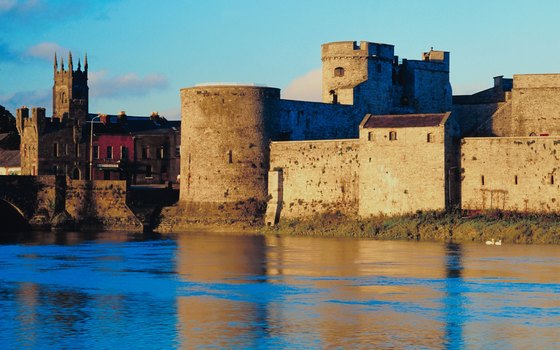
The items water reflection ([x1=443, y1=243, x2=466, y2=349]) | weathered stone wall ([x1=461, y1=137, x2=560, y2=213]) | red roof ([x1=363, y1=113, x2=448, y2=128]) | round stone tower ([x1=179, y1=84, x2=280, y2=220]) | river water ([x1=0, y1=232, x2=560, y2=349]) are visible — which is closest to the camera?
water reflection ([x1=443, y1=243, x2=466, y2=349])

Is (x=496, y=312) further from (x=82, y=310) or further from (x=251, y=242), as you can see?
(x=251, y=242)

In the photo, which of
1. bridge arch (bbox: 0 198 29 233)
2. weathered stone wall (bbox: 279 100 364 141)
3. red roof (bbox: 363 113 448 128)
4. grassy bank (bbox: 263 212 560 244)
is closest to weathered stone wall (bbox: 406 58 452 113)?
weathered stone wall (bbox: 279 100 364 141)

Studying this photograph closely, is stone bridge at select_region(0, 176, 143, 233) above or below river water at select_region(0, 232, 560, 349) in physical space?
above

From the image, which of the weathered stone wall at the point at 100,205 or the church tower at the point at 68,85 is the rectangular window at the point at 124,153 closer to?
the weathered stone wall at the point at 100,205

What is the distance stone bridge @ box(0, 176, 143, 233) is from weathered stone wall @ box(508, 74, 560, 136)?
78.6 ft

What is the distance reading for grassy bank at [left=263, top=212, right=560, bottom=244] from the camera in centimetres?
6091

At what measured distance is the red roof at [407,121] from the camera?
216 ft

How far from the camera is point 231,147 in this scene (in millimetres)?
71938

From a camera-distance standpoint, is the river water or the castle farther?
the castle

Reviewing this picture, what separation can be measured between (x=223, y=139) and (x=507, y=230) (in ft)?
58.1

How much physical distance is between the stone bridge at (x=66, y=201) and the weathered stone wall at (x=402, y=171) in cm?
1455

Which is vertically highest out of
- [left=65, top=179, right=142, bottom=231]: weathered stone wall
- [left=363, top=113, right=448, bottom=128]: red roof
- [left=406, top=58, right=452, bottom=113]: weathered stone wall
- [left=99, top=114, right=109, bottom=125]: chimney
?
[left=406, top=58, right=452, bottom=113]: weathered stone wall

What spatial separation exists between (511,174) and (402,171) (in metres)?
5.48

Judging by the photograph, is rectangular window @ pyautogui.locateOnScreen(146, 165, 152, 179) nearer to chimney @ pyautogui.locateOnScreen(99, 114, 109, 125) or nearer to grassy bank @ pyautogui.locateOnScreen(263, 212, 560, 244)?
chimney @ pyautogui.locateOnScreen(99, 114, 109, 125)
